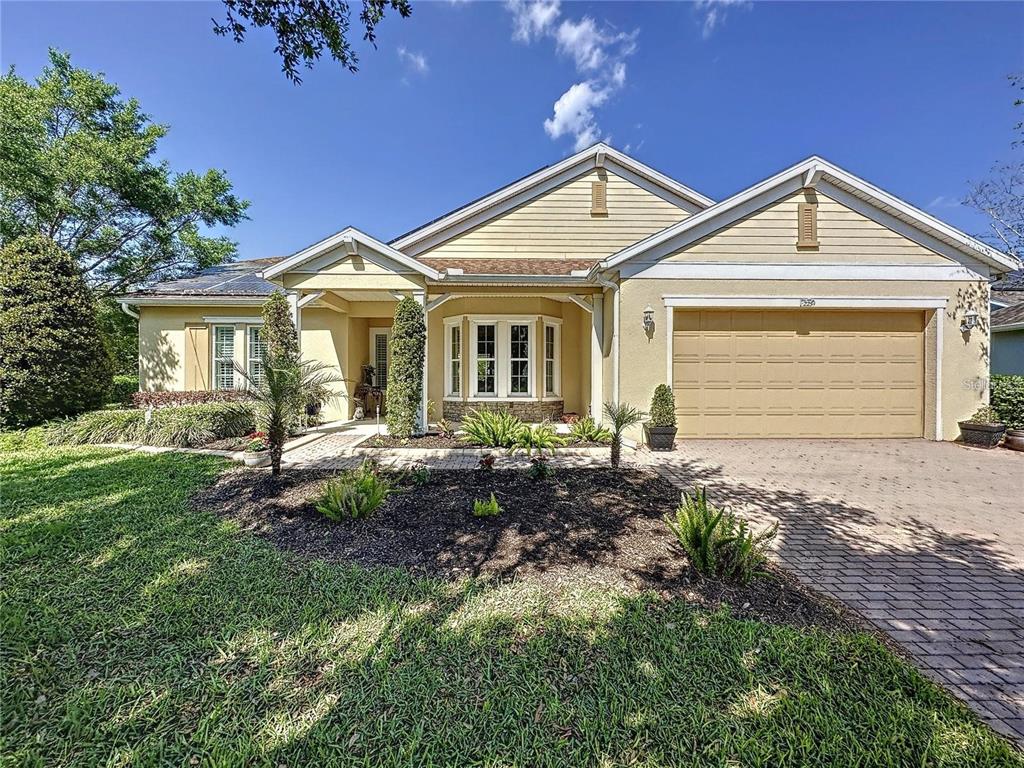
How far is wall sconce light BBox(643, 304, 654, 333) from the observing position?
29.1 ft

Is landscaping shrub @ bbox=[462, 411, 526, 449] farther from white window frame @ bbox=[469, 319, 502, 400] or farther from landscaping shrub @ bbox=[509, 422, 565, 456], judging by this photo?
white window frame @ bbox=[469, 319, 502, 400]

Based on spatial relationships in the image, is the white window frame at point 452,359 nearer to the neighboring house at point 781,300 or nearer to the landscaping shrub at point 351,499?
the neighboring house at point 781,300

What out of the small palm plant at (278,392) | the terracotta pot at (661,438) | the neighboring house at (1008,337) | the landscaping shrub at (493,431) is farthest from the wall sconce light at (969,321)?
the small palm plant at (278,392)

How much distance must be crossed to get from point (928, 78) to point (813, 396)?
827cm

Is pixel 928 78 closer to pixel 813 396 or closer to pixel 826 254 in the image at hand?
pixel 826 254

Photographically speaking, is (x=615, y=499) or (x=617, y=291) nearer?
(x=615, y=499)

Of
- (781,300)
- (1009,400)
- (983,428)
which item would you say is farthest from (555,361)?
(1009,400)

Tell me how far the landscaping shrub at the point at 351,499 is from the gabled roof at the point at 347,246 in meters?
5.92

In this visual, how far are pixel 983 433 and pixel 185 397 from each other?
64.0 feet

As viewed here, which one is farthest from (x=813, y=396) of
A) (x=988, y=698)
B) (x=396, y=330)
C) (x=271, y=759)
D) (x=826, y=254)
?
(x=271, y=759)

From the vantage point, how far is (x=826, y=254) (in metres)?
8.94

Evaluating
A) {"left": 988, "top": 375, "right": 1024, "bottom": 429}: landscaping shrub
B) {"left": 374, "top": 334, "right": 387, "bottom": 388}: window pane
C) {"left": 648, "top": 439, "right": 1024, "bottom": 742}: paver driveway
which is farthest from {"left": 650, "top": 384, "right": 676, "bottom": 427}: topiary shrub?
{"left": 374, "top": 334, "right": 387, "bottom": 388}: window pane

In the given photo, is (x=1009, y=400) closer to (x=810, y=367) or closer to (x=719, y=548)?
(x=810, y=367)

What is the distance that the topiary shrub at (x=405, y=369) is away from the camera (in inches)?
357
